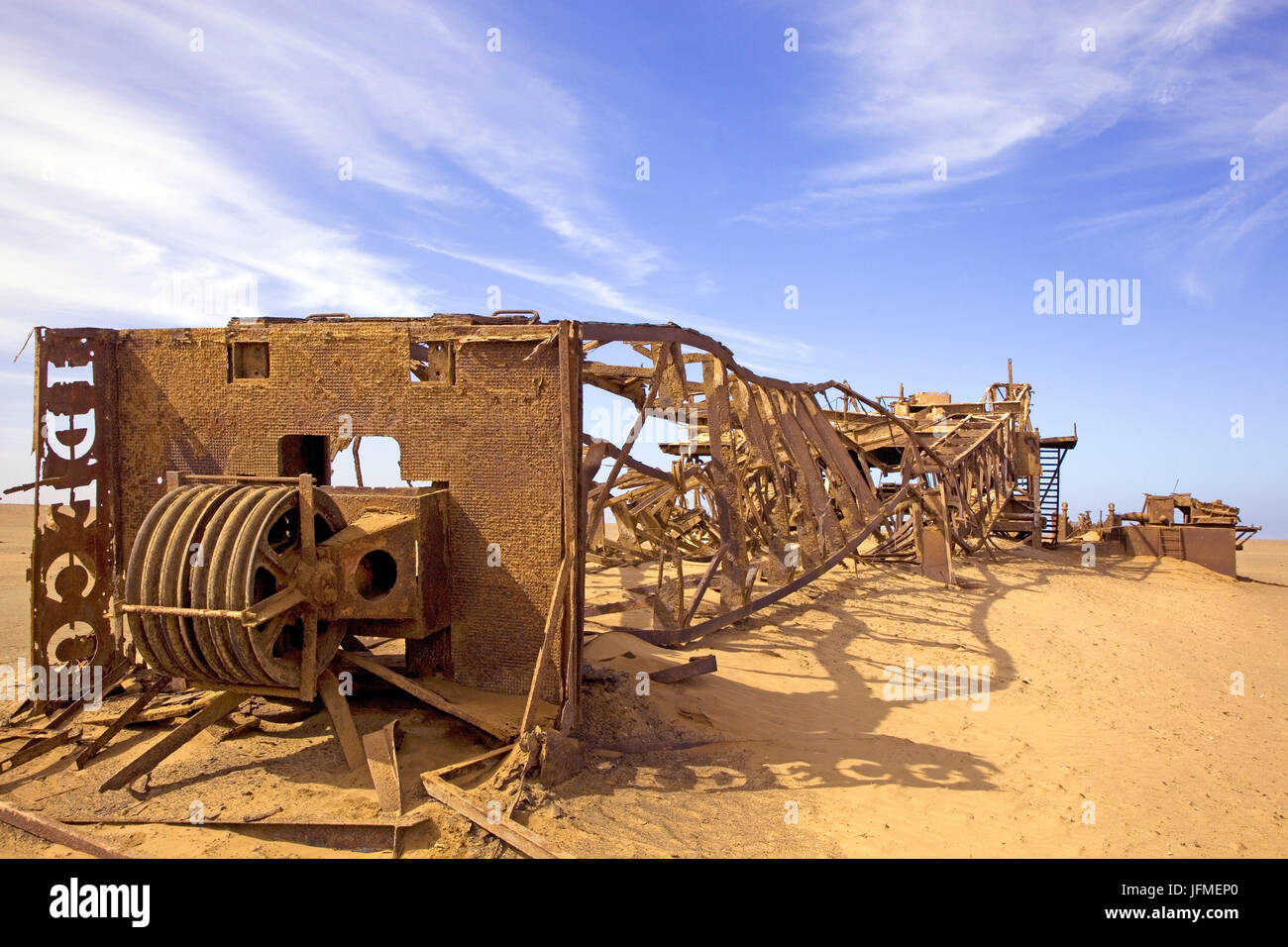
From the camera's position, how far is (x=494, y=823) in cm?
484

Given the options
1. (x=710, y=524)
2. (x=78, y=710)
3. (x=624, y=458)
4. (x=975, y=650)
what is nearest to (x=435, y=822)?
(x=624, y=458)

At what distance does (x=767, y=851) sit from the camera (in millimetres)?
5117

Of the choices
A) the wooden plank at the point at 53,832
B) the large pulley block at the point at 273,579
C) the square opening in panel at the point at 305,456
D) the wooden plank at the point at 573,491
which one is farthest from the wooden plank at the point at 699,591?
the wooden plank at the point at 53,832

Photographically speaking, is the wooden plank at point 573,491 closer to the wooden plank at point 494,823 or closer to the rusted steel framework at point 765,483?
the rusted steel framework at point 765,483

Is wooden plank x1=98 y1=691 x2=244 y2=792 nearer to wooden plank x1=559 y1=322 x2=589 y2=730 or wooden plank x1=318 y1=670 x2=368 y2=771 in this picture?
wooden plank x1=318 y1=670 x2=368 y2=771

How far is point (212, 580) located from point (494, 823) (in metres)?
2.41

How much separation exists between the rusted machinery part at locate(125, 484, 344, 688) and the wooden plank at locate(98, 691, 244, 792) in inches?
20.6

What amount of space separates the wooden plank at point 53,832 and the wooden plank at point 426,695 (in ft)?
6.68

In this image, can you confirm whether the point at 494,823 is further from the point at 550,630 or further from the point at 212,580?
the point at 212,580

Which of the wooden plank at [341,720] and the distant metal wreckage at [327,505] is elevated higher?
the distant metal wreckage at [327,505]

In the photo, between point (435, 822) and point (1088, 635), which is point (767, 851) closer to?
point (435, 822)

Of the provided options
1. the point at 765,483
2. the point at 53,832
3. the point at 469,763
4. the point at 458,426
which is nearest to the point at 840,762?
the point at 469,763

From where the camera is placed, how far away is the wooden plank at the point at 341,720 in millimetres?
5754

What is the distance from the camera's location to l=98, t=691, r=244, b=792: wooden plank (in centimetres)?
547
